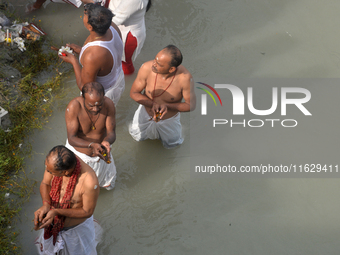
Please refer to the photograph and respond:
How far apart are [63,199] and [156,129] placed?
1627 millimetres

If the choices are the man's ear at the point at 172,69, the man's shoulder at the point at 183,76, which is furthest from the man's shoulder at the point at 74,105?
the man's shoulder at the point at 183,76

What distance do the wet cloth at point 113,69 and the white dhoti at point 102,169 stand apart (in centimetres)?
87

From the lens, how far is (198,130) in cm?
470

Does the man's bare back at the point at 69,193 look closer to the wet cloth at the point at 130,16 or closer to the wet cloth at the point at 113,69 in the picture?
the wet cloth at the point at 113,69

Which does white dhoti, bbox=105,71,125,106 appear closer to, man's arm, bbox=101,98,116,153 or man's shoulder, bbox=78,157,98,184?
man's arm, bbox=101,98,116,153

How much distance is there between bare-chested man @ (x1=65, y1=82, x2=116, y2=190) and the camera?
3088mm

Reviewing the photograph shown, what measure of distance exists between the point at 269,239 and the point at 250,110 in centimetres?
190

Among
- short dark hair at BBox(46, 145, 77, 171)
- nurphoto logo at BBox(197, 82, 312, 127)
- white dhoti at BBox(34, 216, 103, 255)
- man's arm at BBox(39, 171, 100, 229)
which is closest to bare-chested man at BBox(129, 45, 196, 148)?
nurphoto logo at BBox(197, 82, 312, 127)

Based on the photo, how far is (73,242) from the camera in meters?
3.12

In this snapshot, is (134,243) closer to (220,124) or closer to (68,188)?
(68,188)

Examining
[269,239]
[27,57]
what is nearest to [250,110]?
[269,239]

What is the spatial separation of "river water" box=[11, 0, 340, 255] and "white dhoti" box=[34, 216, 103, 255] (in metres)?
0.48

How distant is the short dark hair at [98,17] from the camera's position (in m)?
3.32

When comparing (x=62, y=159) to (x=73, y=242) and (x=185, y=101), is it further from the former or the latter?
(x=185, y=101)
